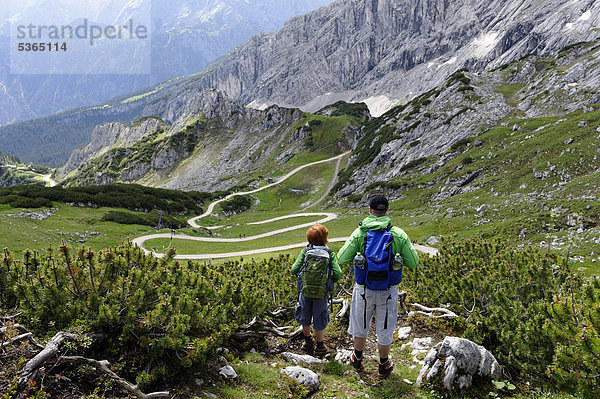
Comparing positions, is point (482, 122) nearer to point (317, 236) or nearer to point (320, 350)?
point (317, 236)

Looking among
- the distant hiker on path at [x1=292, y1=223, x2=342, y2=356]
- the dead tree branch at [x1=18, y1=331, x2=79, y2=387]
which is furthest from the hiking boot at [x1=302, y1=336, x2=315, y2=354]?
the dead tree branch at [x1=18, y1=331, x2=79, y2=387]

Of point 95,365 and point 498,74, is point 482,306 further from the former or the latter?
point 498,74

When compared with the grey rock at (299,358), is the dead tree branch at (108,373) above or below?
above

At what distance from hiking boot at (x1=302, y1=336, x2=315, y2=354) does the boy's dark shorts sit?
0.59 m

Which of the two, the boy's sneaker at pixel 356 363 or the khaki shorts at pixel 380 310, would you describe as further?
the boy's sneaker at pixel 356 363

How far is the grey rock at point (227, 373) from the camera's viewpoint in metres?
6.71

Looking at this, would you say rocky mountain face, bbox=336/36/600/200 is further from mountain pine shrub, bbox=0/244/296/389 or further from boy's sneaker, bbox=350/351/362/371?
mountain pine shrub, bbox=0/244/296/389

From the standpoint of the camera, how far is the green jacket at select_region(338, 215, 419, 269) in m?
7.30

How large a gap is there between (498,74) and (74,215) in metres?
130

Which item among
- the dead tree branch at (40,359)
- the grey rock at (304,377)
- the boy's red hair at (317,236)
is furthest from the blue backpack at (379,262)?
the dead tree branch at (40,359)

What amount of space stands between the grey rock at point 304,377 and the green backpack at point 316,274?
185 centimetres

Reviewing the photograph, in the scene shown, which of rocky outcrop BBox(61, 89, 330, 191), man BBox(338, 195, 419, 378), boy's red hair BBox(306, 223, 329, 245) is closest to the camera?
man BBox(338, 195, 419, 378)

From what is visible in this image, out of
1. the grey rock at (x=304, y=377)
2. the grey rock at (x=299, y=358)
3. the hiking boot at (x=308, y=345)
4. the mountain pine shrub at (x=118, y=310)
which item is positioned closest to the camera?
the mountain pine shrub at (x=118, y=310)

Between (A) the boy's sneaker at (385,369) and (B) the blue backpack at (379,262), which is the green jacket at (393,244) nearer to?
(B) the blue backpack at (379,262)
